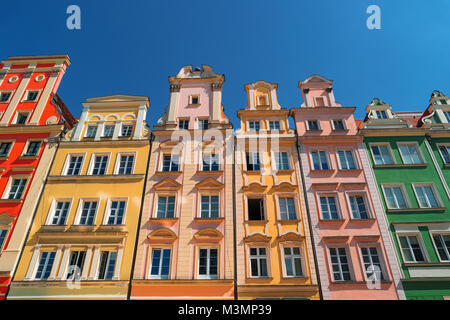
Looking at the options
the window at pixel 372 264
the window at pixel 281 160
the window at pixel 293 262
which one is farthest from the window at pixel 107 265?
the window at pixel 372 264

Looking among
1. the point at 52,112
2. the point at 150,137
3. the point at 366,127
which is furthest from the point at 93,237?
the point at 366,127

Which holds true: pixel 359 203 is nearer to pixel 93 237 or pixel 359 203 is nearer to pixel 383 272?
pixel 383 272

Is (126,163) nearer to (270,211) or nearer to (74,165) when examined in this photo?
(74,165)

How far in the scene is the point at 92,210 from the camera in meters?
22.8

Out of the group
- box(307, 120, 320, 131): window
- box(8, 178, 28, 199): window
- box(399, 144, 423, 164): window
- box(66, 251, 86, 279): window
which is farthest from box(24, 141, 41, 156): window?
box(399, 144, 423, 164): window

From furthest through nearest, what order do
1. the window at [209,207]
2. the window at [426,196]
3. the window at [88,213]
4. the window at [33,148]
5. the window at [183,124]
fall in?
the window at [183,124], the window at [33,148], the window at [426,196], the window at [209,207], the window at [88,213]

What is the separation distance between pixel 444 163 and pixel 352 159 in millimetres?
6891

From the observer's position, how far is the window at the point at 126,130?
2739 centimetres

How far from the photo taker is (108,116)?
92.9 ft

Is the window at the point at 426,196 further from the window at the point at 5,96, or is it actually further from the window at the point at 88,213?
the window at the point at 5,96

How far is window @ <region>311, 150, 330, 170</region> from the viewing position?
24.8 metres

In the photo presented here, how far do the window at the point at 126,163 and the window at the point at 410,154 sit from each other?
21.5 meters

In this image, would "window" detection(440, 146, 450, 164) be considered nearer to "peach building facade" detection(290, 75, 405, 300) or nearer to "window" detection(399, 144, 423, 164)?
"window" detection(399, 144, 423, 164)

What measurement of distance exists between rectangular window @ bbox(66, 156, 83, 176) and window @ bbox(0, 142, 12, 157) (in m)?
5.51
